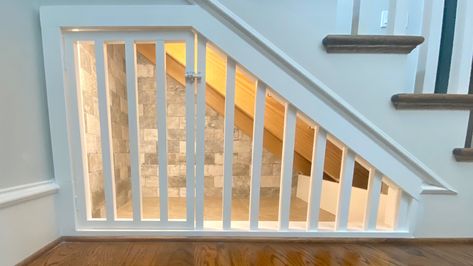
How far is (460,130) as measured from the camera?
910 mm

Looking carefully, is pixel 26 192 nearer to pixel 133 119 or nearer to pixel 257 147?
pixel 133 119

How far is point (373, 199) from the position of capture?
94 centimetres

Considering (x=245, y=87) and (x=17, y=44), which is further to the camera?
(x=245, y=87)

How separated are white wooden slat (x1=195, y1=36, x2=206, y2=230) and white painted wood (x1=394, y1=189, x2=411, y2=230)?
0.79m

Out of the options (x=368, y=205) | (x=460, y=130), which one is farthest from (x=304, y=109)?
(x=460, y=130)

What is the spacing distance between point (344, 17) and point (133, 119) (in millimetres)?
931

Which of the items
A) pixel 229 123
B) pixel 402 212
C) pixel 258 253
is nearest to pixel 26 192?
pixel 229 123

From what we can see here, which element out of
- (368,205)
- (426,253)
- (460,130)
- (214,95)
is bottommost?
(426,253)

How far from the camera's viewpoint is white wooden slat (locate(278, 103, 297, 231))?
0.90 meters

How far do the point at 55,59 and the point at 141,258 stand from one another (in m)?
0.76

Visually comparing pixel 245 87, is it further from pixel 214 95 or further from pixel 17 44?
pixel 17 44

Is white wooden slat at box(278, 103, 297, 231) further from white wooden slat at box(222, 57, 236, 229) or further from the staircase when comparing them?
white wooden slat at box(222, 57, 236, 229)

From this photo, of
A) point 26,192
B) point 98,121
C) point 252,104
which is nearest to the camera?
point 26,192

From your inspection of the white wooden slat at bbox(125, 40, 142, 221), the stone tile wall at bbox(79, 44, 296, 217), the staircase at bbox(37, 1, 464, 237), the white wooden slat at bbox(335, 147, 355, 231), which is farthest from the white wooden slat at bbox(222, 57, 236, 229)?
the stone tile wall at bbox(79, 44, 296, 217)
